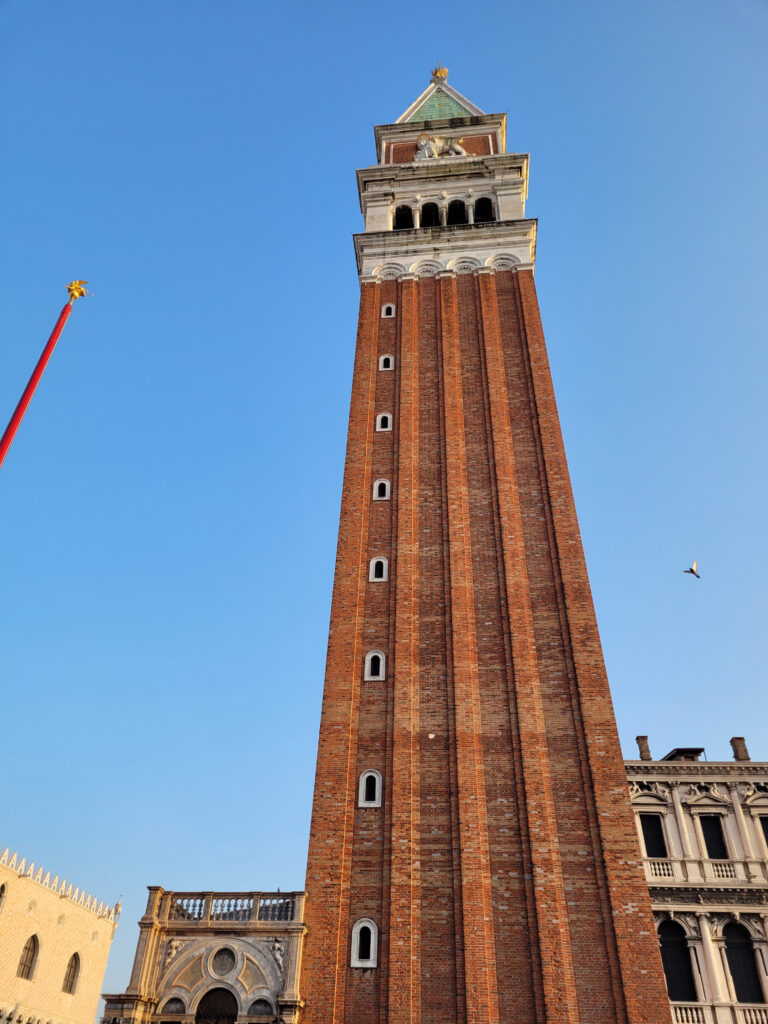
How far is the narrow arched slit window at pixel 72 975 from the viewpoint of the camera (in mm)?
37375

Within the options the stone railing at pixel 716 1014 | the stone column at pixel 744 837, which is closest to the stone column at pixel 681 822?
the stone column at pixel 744 837

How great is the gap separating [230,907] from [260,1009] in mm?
2851

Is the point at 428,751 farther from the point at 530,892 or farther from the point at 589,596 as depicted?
the point at 589,596


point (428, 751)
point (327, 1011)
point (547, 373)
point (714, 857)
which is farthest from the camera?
point (547, 373)

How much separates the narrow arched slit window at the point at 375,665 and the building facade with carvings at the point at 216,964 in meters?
7.65

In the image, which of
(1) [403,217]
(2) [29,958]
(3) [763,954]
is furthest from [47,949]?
(1) [403,217]

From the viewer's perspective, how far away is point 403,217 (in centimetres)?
4619

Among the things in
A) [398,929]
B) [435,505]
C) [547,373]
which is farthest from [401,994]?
[547,373]

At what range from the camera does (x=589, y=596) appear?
28984mm

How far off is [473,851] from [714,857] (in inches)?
491

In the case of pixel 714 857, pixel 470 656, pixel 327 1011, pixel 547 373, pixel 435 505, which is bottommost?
pixel 327 1011

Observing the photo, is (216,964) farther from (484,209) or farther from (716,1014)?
(484,209)

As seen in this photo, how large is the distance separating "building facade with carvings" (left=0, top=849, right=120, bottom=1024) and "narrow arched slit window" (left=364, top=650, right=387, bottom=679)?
1693 cm

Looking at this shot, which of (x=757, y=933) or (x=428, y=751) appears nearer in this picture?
(x=428, y=751)
